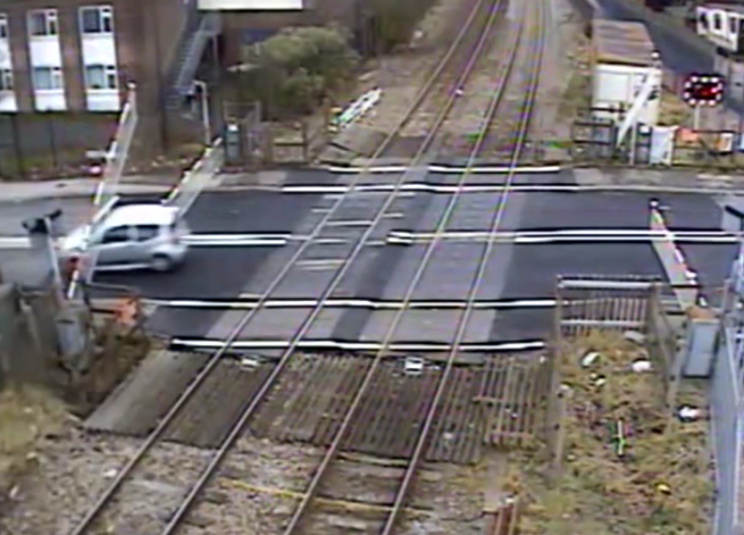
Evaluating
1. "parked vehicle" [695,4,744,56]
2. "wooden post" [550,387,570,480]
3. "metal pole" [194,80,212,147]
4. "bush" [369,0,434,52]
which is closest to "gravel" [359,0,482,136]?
"bush" [369,0,434,52]

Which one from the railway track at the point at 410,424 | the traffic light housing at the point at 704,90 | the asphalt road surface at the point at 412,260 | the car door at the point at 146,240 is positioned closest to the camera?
the railway track at the point at 410,424

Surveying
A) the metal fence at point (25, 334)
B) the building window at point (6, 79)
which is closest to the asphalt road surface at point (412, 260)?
the metal fence at point (25, 334)

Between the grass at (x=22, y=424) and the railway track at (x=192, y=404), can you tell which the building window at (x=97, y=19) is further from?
the grass at (x=22, y=424)

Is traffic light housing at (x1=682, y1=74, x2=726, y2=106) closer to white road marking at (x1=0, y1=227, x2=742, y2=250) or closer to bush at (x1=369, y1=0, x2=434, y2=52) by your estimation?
white road marking at (x1=0, y1=227, x2=742, y2=250)

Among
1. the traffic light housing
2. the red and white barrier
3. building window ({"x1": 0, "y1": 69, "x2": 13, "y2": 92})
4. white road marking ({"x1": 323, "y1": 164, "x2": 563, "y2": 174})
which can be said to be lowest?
white road marking ({"x1": 323, "y1": 164, "x2": 563, "y2": 174})

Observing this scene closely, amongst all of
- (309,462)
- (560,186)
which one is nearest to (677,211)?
(560,186)

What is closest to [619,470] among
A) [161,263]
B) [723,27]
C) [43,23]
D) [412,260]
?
[412,260]
